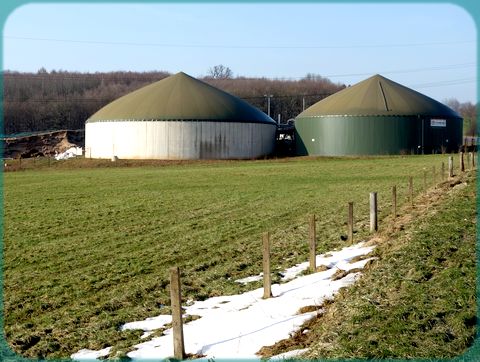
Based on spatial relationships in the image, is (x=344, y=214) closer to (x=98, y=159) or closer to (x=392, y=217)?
(x=392, y=217)

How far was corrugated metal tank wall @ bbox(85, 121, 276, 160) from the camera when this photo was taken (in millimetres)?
55281

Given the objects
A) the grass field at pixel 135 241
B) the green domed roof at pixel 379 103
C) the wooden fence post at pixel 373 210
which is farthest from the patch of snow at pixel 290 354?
the green domed roof at pixel 379 103

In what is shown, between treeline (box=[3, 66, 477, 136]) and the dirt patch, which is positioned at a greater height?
treeline (box=[3, 66, 477, 136])

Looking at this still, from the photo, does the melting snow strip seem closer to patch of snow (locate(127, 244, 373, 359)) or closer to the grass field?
patch of snow (locate(127, 244, 373, 359))

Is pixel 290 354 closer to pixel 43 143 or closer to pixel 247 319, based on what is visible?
pixel 247 319

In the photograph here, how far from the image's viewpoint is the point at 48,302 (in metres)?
10.8

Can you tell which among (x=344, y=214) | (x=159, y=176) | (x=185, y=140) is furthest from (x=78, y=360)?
(x=185, y=140)

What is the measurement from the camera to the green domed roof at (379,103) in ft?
186

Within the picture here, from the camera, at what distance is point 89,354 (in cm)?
791

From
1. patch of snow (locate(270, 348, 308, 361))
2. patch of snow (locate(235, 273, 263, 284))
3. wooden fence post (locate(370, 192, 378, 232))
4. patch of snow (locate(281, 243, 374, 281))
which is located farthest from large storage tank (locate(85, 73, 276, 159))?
patch of snow (locate(270, 348, 308, 361))

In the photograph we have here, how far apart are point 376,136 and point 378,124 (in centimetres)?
109

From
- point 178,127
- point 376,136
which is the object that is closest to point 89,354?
point 178,127

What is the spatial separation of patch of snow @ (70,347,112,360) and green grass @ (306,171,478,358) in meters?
2.64

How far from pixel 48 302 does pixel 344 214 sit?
10942 mm
